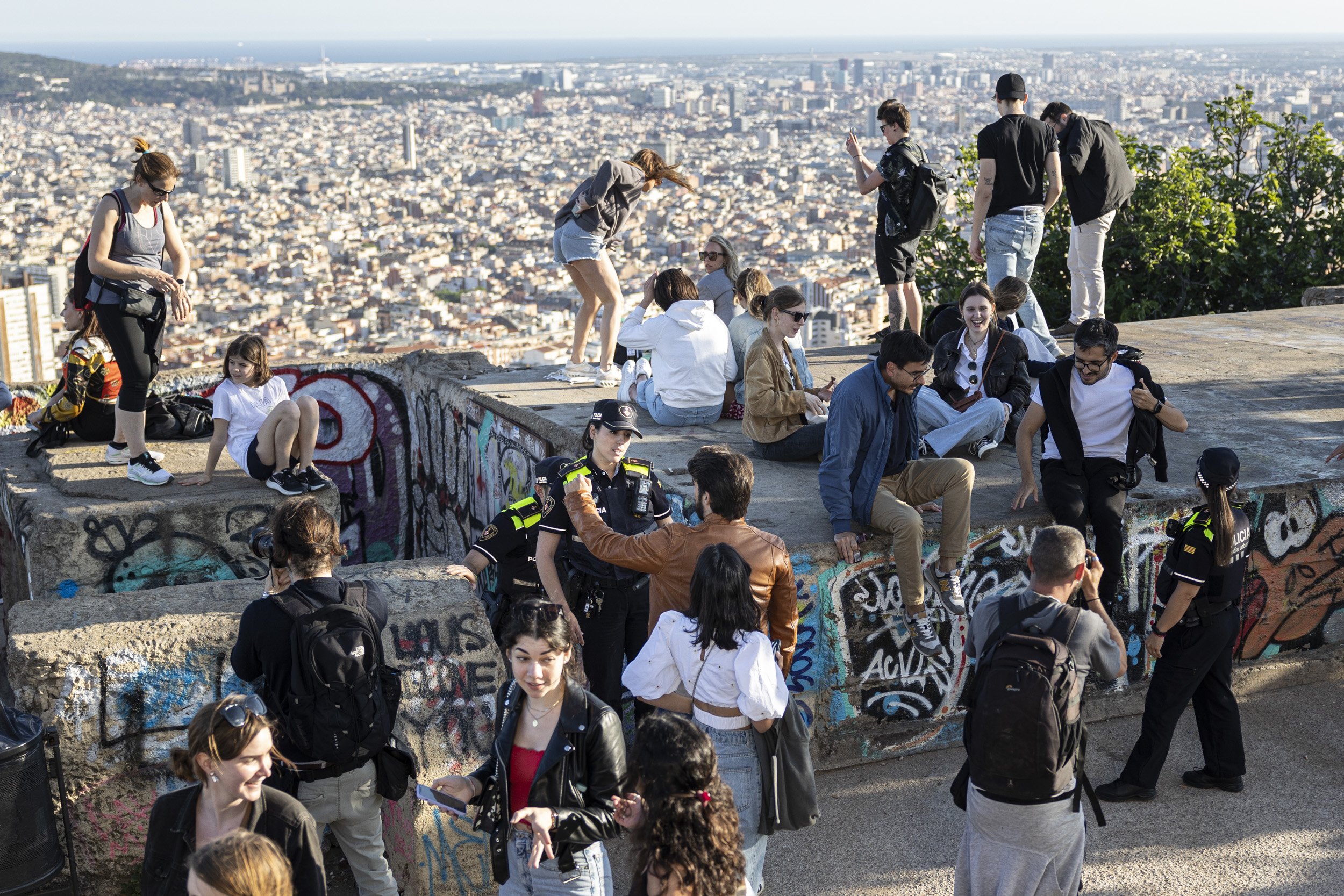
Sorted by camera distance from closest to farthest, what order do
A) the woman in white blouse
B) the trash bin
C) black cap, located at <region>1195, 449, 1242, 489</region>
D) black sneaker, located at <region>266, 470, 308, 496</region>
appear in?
the woman in white blouse → the trash bin → black cap, located at <region>1195, 449, 1242, 489</region> → black sneaker, located at <region>266, 470, 308, 496</region>

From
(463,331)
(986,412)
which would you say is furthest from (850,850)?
(463,331)

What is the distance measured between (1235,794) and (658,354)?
142 inches

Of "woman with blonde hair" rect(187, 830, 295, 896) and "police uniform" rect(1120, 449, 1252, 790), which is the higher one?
"woman with blonde hair" rect(187, 830, 295, 896)

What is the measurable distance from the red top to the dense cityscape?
1301 cm

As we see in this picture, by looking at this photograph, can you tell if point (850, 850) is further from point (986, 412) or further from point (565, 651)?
point (986, 412)

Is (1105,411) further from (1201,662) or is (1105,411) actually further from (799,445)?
(799,445)

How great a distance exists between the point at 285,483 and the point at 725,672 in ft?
13.4

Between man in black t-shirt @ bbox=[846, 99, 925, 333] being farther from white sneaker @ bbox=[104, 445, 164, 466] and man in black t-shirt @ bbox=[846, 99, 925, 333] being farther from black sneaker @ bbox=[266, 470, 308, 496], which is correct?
white sneaker @ bbox=[104, 445, 164, 466]

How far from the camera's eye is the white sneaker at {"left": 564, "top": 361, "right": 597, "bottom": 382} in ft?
29.2

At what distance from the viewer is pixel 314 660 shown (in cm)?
392

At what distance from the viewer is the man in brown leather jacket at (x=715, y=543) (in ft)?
14.4

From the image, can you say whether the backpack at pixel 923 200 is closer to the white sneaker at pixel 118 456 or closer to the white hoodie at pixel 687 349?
the white hoodie at pixel 687 349

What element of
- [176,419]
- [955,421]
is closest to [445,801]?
[955,421]

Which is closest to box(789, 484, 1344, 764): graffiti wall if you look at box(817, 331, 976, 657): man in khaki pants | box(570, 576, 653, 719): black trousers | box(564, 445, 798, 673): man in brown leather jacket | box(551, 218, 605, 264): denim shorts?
box(817, 331, 976, 657): man in khaki pants
